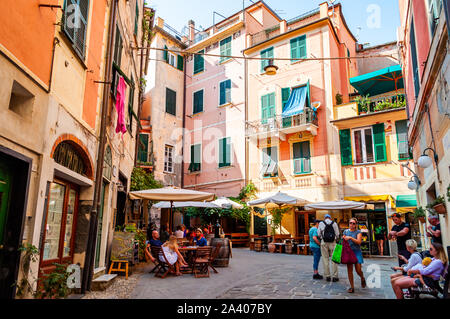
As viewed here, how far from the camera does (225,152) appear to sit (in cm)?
2188

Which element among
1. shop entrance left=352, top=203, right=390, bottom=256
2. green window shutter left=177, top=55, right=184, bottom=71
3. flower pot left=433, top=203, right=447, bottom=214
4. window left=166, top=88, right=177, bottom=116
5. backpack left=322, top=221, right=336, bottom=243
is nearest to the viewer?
flower pot left=433, top=203, right=447, bottom=214

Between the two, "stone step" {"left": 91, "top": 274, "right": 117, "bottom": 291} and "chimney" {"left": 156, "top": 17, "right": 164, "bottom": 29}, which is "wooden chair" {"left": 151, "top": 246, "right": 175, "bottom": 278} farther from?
"chimney" {"left": 156, "top": 17, "right": 164, "bottom": 29}

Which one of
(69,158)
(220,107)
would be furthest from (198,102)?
(69,158)

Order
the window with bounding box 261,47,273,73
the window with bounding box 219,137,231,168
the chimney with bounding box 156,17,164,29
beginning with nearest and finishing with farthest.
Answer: the window with bounding box 261,47,273,73
the window with bounding box 219,137,231,168
the chimney with bounding box 156,17,164,29

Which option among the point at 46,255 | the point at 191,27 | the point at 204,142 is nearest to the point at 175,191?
the point at 46,255

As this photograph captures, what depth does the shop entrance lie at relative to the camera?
15.2 metres

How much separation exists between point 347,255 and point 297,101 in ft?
42.6

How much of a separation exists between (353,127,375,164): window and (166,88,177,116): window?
39.5ft

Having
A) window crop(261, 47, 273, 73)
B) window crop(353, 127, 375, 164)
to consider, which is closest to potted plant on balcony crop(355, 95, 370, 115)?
window crop(353, 127, 375, 164)

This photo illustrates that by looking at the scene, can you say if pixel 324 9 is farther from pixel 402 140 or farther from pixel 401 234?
pixel 401 234

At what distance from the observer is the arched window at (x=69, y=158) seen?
5684 millimetres

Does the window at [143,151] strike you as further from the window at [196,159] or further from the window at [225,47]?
the window at [225,47]

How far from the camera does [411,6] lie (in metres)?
9.14

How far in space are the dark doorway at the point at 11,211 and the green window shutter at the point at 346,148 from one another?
48.8 ft
